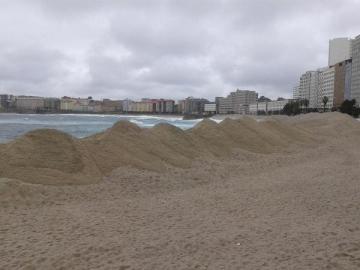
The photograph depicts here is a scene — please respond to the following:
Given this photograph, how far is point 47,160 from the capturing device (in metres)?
12.8

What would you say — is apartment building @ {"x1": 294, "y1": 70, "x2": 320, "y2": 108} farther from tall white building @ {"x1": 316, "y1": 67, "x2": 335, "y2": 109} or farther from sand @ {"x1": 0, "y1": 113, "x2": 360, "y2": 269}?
sand @ {"x1": 0, "y1": 113, "x2": 360, "y2": 269}

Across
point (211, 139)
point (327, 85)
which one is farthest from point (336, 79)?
point (211, 139)

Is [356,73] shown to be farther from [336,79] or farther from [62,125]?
[62,125]

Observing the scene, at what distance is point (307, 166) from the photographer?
60.2 ft

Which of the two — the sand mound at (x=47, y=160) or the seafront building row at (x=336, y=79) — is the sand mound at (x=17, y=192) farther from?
the seafront building row at (x=336, y=79)

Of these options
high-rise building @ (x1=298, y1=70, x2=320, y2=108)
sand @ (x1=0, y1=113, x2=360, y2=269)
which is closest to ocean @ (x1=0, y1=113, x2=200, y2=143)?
sand @ (x1=0, y1=113, x2=360, y2=269)

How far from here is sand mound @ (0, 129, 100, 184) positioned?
11.8 meters

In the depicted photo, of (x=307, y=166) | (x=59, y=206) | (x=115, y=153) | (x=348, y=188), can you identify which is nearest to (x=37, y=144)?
(x=115, y=153)

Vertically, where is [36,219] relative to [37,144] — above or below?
below

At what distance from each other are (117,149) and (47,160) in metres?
3.50

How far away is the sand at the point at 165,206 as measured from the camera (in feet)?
20.9

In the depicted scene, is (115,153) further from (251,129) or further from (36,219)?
(251,129)

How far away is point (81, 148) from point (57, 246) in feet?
24.5

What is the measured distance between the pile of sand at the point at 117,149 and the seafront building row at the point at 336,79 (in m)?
109
